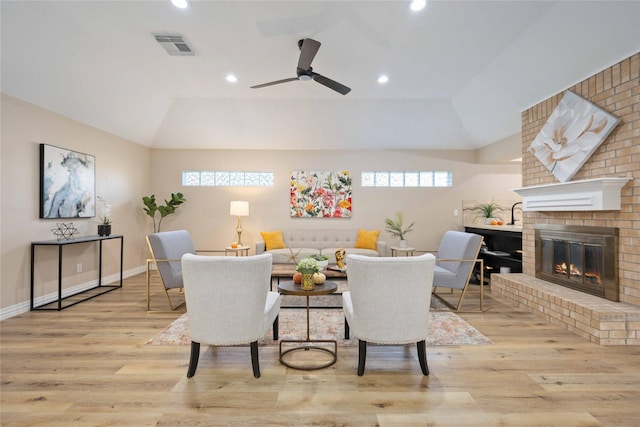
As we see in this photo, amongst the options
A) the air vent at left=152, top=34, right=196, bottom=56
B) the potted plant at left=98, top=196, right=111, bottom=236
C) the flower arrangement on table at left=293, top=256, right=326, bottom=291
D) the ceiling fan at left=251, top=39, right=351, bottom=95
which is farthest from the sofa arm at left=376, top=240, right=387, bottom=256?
the potted plant at left=98, top=196, right=111, bottom=236

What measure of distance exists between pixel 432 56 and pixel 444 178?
3.24 meters

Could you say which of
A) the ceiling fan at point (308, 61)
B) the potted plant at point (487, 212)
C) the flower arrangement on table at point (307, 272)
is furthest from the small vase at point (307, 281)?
the potted plant at point (487, 212)

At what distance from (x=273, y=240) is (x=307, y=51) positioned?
3803 millimetres

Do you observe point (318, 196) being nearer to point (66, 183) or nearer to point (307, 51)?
point (307, 51)

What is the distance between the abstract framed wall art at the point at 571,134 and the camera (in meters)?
3.24

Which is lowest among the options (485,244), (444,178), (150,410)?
(150,410)

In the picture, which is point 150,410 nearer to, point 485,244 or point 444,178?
point 485,244

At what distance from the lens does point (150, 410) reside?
188 centimetres

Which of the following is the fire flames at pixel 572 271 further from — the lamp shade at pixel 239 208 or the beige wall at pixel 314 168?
the lamp shade at pixel 239 208

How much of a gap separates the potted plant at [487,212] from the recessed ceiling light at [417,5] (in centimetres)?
427

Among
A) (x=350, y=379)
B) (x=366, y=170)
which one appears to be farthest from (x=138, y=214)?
(x=350, y=379)

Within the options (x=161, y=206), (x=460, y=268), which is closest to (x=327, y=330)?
(x=460, y=268)

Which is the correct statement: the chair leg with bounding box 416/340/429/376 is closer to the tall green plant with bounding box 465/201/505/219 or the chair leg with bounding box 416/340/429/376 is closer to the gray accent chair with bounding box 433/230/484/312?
the gray accent chair with bounding box 433/230/484/312

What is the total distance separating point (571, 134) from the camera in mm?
3562
